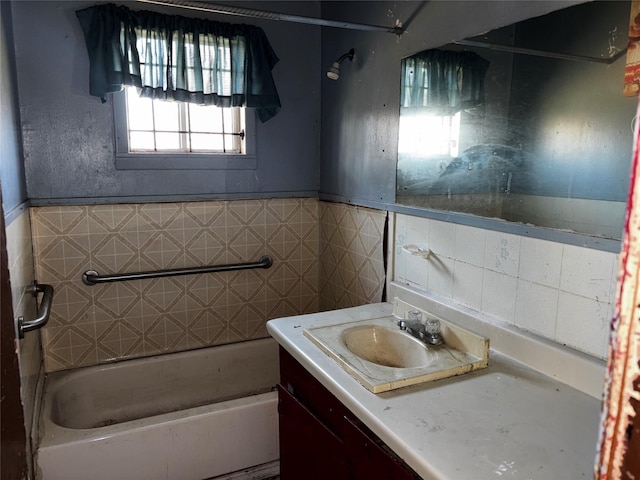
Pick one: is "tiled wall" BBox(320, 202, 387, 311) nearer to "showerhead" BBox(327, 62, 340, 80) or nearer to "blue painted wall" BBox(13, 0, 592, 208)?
"blue painted wall" BBox(13, 0, 592, 208)

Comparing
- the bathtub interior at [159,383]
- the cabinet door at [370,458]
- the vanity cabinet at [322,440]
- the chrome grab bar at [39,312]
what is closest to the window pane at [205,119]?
the chrome grab bar at [39,312]

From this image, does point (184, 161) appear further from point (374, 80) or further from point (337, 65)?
point (374, 80)

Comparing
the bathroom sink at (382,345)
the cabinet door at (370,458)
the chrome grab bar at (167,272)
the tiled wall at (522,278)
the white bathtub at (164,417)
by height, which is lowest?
→ the white bathtub at (164,417)

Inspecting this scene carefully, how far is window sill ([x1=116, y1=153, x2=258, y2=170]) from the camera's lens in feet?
7.30

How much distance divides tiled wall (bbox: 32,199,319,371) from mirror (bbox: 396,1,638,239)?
39.5 inches

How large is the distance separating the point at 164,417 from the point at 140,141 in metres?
1.31

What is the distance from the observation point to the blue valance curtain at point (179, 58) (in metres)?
2.05

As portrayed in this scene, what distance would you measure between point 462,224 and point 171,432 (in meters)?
1.43

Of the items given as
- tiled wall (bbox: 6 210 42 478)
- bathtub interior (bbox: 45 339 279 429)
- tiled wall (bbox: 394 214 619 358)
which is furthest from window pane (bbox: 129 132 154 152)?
tiled wall (bbox: 394 214 619 358)

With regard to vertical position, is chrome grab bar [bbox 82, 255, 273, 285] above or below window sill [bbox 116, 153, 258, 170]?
below

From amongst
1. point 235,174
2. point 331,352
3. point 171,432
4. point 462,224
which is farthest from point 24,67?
point 462,224

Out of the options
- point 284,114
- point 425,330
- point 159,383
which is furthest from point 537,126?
point 159,383

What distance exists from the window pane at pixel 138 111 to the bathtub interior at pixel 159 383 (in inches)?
46.8

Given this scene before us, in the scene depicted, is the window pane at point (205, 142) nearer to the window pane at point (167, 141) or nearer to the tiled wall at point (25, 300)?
the window pane at point (167, 141)
